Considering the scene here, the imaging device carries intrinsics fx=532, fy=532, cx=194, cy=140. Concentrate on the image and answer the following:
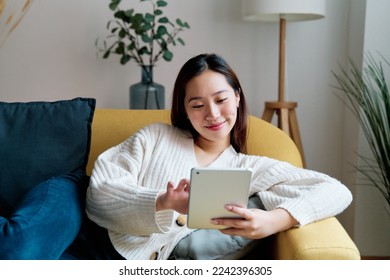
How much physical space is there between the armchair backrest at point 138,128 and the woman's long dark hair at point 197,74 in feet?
0.29

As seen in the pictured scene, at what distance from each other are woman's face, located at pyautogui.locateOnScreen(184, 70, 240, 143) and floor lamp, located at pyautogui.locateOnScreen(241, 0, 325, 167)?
0.86 meters

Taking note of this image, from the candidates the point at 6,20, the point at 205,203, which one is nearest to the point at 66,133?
the point at 205,203

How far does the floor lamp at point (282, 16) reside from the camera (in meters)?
2.26

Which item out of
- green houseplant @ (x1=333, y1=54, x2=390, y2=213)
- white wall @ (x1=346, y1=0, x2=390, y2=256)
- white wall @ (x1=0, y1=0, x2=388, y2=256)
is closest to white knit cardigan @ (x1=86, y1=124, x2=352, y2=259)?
green houseplant @ (x1=333, y1=54, x2=390, y2=213)

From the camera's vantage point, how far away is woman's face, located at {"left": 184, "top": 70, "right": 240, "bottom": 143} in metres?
1.51

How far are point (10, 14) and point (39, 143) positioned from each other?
1.38 metres

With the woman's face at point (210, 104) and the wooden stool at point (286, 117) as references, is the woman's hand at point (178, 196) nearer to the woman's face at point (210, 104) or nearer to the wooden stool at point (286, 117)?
the woman's face at point (210, 104)

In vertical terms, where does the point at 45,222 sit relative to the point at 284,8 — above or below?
below

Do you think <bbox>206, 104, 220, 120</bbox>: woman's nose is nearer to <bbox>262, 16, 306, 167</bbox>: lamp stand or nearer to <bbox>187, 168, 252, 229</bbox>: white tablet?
<bbox>187, 168, 252, 229</bbox>: white tablet

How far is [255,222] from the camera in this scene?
1.26 metres

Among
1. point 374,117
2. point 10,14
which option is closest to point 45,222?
point 374,117

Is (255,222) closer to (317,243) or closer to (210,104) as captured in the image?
(317,243)

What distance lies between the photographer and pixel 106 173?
147 centimetres
